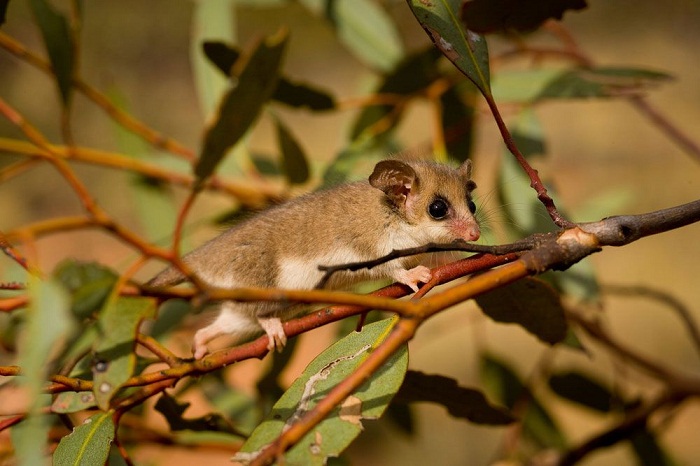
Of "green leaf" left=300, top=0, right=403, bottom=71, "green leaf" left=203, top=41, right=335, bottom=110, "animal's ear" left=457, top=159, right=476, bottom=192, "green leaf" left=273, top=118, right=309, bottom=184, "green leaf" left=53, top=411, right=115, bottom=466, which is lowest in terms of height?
"green leaf" left=53, top=411, right=115, bottom=466

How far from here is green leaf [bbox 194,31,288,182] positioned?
5.73 ft

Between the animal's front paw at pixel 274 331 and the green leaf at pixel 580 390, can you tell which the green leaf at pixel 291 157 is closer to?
the animal's front paw at pixel 274 331

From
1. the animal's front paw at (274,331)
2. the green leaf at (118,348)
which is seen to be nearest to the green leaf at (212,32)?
the animal's front paw at (274,331)

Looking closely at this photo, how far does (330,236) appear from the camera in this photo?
2.68m

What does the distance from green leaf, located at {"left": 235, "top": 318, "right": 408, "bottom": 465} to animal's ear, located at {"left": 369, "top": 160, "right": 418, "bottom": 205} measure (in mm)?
852

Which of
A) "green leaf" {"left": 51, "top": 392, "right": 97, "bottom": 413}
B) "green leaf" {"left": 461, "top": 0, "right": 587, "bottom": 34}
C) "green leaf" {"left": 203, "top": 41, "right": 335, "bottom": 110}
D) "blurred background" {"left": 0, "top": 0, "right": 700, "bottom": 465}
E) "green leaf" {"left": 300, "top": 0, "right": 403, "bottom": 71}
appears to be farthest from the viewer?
"blurred background" {"left": 0, "top": 0, "right": 700, "bottom": 465}

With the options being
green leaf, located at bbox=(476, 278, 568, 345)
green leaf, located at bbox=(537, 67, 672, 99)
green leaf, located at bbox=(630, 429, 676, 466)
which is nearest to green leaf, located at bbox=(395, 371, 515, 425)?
green leaf, located at bbox=(476, 278, 568, 345)

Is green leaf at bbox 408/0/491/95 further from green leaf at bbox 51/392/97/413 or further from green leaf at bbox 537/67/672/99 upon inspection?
green leaf at bbox 51/392/97/413

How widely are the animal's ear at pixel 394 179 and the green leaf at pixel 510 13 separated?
591 mm

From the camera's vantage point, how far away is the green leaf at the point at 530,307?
2066 mm

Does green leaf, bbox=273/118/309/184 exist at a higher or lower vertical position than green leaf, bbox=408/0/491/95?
higher

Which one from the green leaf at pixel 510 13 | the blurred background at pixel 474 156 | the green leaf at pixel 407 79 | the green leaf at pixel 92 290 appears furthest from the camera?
the blurred background at pixel 474 156

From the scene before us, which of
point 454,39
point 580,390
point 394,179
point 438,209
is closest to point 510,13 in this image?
point 454,39

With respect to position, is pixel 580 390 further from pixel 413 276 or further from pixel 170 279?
pixel 170 279
